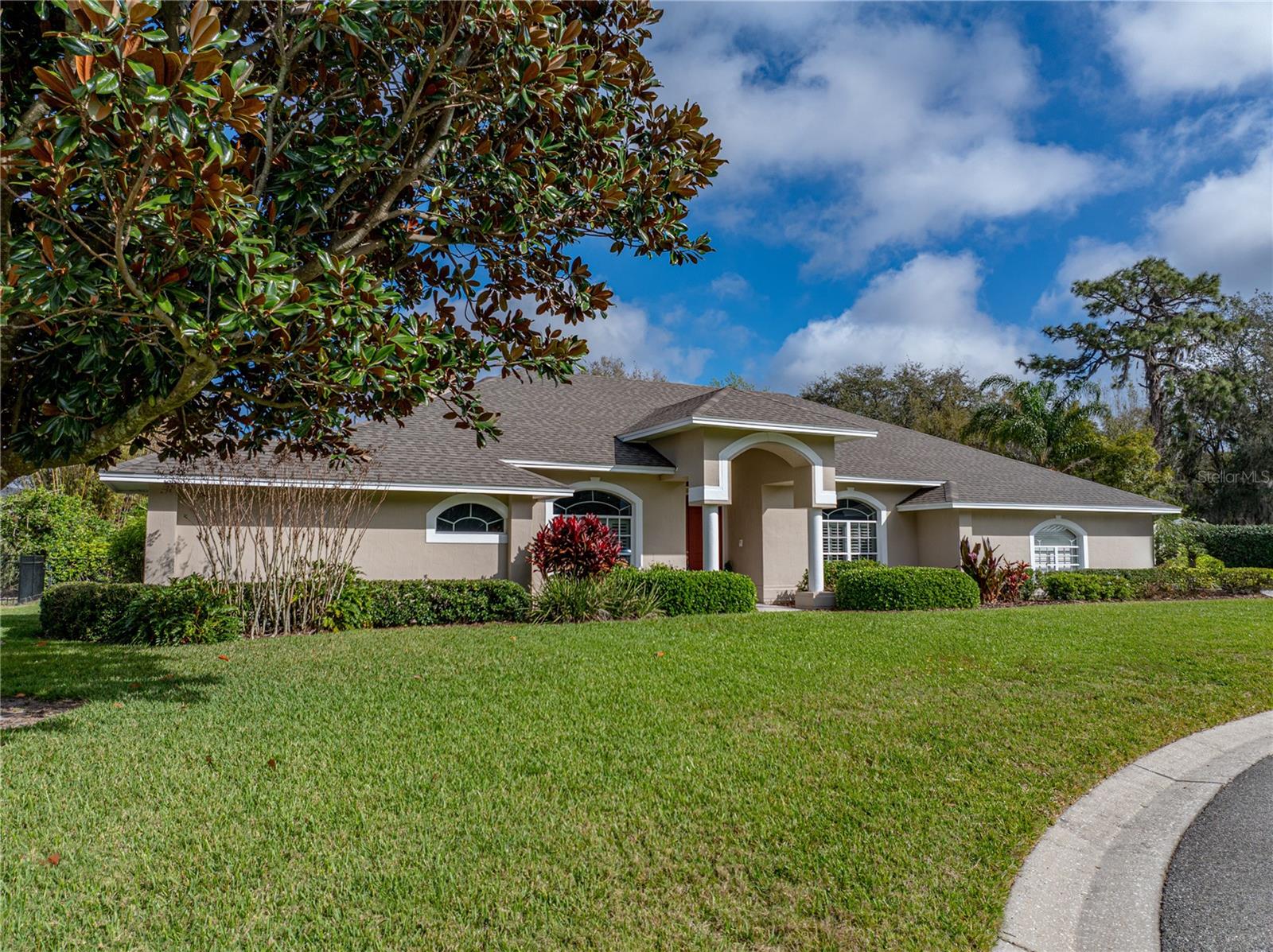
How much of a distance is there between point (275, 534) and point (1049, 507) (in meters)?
19.4

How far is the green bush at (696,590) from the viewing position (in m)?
15.6

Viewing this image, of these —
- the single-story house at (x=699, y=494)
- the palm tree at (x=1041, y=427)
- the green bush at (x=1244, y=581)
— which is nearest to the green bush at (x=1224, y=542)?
the single-story house at (x=699, y=494)

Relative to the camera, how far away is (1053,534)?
22312 millimetres

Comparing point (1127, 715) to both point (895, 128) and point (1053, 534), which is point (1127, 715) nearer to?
point (895, 128)

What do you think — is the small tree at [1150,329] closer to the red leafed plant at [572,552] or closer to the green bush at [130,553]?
the red leafed plant at [572,552]

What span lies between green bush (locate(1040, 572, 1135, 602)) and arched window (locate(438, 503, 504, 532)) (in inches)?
557

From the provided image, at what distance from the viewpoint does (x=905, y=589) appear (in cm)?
1691

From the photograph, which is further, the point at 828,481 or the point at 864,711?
the point at 828,481

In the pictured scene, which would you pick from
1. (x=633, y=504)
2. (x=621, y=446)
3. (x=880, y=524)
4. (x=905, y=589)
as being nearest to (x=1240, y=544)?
(x=880, y=524)

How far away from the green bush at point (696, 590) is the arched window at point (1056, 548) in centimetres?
1043

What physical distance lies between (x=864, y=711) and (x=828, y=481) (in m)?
12.2

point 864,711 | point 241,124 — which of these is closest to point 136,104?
point 241,124

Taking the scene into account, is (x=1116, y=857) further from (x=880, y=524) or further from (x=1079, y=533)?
(x=1079, y=533)

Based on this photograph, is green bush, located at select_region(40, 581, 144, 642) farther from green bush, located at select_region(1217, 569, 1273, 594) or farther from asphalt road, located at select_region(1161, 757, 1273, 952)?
green bush, located at select_region(1217, 569, 1273, 594)
